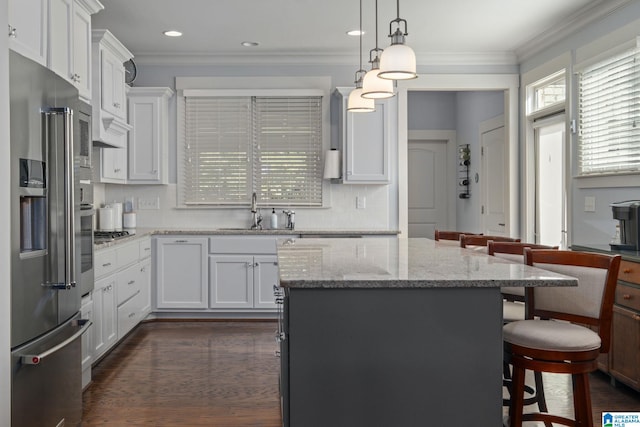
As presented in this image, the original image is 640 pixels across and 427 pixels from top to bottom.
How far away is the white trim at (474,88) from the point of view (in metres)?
5.79

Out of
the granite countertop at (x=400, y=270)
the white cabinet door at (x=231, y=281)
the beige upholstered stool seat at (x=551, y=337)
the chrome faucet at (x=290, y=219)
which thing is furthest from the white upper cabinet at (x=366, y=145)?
the beige upholstered stool seat at (x=551, y=337)

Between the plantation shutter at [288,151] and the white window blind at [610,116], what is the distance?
2486 mm

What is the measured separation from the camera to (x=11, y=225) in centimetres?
218

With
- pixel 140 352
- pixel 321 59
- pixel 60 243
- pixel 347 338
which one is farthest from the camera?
pixel 321 59

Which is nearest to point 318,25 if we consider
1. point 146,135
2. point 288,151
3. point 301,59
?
point 301,59

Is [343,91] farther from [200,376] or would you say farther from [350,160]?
[200,376]

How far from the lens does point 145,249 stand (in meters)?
5.12

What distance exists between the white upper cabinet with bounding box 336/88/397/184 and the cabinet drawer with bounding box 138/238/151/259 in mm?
1922

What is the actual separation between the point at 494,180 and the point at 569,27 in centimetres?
213

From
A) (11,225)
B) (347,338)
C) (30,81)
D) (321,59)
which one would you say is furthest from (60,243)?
(321,59)

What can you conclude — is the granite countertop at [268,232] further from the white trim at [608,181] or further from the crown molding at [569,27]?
the crown molding at [569,27]

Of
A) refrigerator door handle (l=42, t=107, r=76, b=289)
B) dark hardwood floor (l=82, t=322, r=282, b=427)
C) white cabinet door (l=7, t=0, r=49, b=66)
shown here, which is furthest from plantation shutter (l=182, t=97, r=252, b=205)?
refrigerator door handle (l=42, t=107, r=76, b=289)

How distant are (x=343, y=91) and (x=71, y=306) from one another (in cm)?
357

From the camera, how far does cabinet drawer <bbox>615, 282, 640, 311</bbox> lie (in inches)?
123
